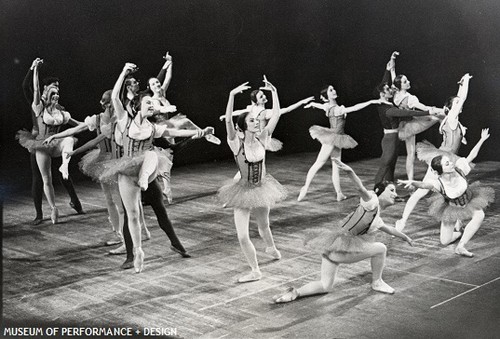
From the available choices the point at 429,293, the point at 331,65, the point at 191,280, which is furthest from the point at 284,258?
the point at 331,65

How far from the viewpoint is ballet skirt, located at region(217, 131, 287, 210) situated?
5016 millimetres

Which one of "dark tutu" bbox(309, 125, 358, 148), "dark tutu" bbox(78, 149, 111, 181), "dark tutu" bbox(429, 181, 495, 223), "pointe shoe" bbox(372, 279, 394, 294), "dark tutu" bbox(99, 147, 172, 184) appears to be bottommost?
"pointe shoe" bbox(372, 279, 394, 294)

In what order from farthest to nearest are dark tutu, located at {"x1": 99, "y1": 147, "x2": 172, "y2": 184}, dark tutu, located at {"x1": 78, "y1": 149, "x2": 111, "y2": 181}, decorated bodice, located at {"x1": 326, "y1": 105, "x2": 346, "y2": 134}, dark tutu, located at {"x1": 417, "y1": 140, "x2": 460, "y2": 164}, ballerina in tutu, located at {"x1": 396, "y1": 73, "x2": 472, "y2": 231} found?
decorated bodice, located at {"x1": 326, "y1": 105, "x2": 346, "y2": 134} < dark tutu, located at {"x1": 417, "y1": 140, "x2": 460, "y2": 164} < ballerina in tutu, located at {"x1": 396, "y1": 73, "x2": 472, "y2": 231} < dark tutu, located at {"x1": 78, "y1": 149, "x2": 111, "y2": 181} < dark tutu, located at {"x1": 99, "y1": 147, "x2": 172, "y2": 184}

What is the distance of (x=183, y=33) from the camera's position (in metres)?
8.15

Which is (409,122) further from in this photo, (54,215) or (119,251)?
(54,215)

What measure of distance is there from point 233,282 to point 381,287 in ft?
3.32

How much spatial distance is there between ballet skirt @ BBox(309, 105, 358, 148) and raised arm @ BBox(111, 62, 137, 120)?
101 inches

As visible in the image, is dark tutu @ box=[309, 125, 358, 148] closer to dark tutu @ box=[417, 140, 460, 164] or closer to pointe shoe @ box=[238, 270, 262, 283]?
dark tutu @ box=[417, 140, 460, 164]

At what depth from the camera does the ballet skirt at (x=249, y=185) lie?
5016mm

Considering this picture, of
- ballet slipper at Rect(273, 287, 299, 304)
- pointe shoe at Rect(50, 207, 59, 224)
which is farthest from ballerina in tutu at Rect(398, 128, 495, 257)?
pointe shoe at Rect(50, 207, 59, 224)

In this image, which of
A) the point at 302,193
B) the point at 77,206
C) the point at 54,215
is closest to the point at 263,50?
the point at 302,193

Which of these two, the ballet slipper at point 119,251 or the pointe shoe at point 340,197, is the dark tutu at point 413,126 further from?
the ballet slipper at point 119,251

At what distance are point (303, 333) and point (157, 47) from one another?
4.83 m

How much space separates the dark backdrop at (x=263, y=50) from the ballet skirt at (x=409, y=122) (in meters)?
0.95
